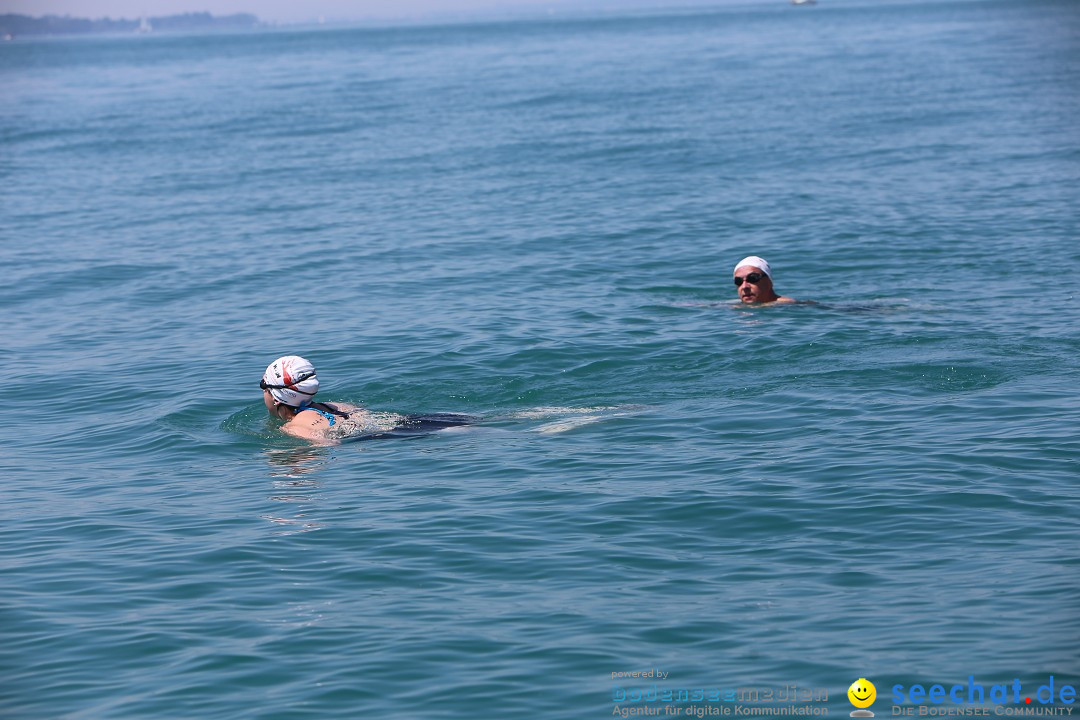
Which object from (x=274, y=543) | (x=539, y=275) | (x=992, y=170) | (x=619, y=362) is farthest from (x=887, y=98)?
(x=274, y=543)

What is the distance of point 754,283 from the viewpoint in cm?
1966

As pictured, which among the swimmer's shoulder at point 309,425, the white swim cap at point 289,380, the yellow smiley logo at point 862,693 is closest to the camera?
the yellow smiley logo at point 862,693

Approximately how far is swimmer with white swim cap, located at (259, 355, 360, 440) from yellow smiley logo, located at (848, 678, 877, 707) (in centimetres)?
754

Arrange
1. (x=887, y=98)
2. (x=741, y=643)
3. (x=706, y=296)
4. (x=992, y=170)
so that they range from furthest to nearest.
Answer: (x=887, y=98)
(x=992, y=170)
(x=706, y=296)
(x=741, y=643)

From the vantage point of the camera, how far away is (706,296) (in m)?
21.4

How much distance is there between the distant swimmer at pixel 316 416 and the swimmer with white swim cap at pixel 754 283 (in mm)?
6654

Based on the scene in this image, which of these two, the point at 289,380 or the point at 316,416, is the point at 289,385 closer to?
Result: the point at 289,380

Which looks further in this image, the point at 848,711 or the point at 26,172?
the point at 26,172

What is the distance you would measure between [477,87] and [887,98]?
80.0ft

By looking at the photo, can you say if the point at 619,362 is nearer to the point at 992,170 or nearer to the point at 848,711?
the point at 848,711

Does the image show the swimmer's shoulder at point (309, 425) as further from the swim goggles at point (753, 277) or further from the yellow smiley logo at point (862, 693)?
the swim goggles at point (753, 277)

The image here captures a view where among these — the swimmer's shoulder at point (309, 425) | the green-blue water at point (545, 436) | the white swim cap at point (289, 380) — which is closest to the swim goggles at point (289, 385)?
the white swim cap at point (289, 380)

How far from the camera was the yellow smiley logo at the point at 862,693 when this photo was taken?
27.1ft

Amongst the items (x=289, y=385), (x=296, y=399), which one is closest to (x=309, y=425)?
(x=296, y=399)
